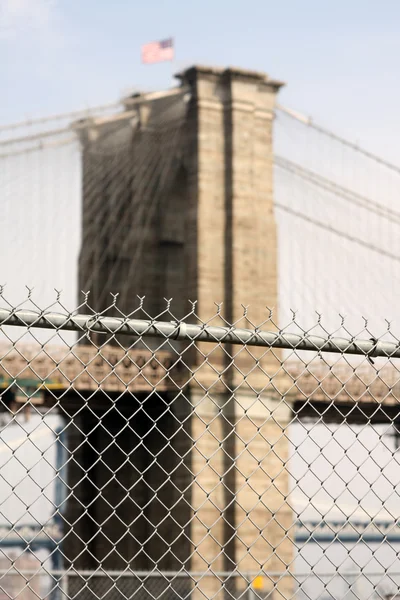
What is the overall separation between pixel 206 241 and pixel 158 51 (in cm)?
906

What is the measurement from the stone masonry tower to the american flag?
2490mm

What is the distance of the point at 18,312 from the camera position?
3383mm

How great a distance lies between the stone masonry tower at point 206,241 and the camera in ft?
87.8

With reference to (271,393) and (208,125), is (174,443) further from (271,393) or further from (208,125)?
(208,125)

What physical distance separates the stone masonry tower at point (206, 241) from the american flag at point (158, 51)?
249cm

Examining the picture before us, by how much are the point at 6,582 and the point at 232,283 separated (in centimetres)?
1734

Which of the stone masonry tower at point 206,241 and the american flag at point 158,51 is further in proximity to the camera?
the american flag at point 158,51

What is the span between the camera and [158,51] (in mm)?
34938

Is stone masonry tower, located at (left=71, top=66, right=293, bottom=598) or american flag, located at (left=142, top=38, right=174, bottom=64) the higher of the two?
american flag, located at (left=142, top=38, right=174, bottom=64)

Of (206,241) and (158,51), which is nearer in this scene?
(206,241)

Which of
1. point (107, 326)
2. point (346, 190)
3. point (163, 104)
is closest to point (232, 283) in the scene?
point (163, 104)

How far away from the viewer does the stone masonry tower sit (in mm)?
26750

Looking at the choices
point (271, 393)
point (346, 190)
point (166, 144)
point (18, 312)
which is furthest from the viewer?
point (346, 190)

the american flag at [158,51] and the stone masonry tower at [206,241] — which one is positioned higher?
the american flag at [158,51]
